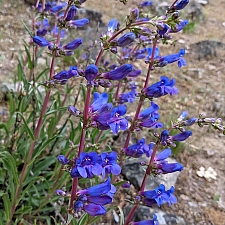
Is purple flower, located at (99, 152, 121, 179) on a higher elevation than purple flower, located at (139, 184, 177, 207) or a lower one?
higher

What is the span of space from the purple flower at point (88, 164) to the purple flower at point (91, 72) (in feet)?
1.45

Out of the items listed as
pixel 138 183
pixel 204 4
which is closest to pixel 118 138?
pixel 138 183

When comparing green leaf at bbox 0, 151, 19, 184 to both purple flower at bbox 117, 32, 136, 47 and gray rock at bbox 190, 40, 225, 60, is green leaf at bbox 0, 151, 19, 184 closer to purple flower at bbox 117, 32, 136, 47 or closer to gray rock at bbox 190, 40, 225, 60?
purple flower at bbox 117, 32, 136, 47

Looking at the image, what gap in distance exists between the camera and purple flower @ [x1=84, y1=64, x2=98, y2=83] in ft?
6.52

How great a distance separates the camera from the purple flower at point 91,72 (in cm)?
199

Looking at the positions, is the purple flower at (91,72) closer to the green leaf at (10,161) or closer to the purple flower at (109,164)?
the purple flower at (109,164)

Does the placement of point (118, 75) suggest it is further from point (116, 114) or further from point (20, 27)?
point (20, 27)

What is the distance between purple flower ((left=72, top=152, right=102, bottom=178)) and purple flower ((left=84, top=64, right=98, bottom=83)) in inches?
17.4

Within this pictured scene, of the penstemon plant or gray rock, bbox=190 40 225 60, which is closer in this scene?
the penstemon plant

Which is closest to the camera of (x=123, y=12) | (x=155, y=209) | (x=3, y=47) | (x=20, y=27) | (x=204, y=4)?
(x=155, y=209)

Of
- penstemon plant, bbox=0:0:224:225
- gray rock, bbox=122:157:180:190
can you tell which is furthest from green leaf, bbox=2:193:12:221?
gray rock, bbox=122:157:180:190

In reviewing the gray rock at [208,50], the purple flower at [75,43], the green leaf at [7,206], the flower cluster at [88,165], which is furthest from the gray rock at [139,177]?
the gray rock at [208,50]

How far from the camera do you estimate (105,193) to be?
210 cm

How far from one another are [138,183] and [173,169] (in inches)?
72.9
